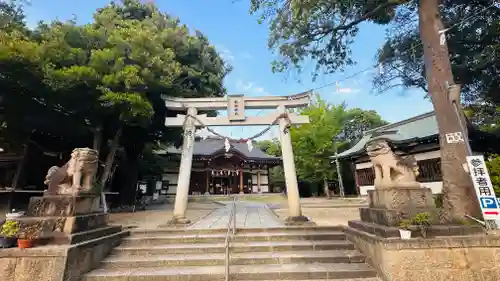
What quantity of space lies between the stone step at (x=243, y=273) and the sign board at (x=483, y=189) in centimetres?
216

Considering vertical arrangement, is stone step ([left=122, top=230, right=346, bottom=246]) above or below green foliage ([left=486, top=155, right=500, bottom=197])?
below

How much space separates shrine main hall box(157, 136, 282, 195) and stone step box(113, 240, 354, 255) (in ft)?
62.8

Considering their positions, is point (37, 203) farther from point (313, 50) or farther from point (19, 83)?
point (313, 50)

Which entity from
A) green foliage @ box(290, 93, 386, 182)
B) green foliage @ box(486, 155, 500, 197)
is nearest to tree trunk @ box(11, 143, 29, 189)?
green foliage @ box(290, 93, 386, 182)

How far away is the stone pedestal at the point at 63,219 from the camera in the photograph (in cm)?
399

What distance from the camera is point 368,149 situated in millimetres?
4781

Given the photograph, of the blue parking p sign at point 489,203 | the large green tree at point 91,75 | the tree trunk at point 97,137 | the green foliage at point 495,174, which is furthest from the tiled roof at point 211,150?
Answer: the blue parking p sign at point 489,203

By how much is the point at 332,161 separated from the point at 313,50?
15.3 meters

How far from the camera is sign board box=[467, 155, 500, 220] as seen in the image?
391cm

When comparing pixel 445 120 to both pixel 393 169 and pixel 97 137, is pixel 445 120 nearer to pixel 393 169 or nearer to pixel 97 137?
pixel 393 169

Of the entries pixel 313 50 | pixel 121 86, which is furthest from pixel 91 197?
pixel 313 50

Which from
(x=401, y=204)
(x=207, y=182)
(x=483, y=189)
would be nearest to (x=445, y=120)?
(x=483, y=189)

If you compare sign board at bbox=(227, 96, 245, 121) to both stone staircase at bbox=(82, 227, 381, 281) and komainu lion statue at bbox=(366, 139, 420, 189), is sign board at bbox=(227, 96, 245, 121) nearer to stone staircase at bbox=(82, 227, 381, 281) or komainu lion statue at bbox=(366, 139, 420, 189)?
stone staircase at bbox=(82, 227, 381, 281)

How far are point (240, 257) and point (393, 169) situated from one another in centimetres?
336
